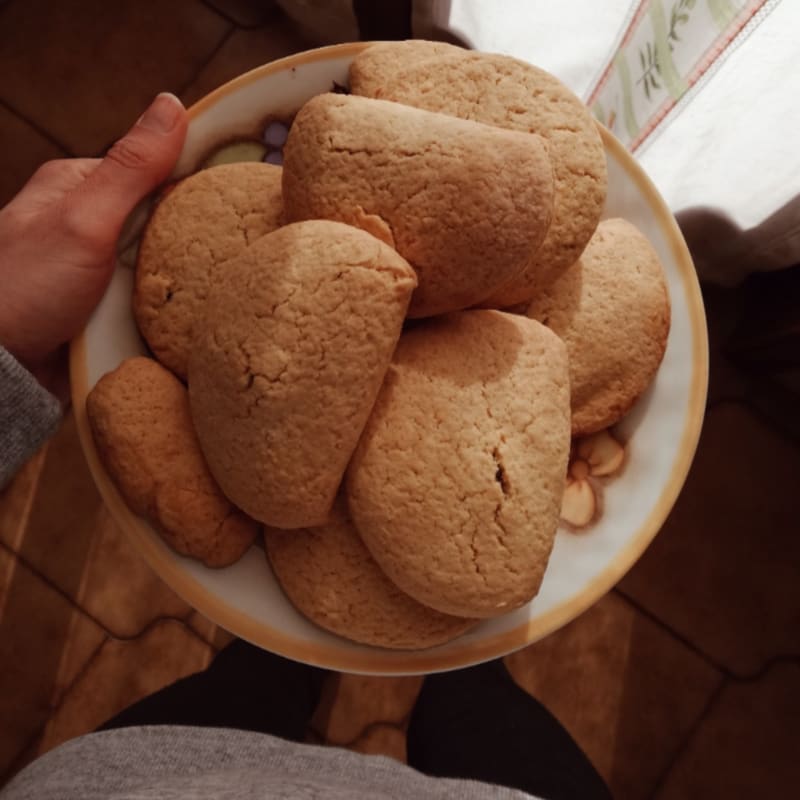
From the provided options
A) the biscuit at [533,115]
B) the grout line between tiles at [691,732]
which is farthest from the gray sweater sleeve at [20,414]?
the grout line between tiles at [691,732]

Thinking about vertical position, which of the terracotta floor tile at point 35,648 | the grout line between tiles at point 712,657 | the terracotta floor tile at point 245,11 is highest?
the terracotta floor tile at point 245,11

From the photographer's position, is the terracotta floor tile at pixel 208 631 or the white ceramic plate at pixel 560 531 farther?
the terracotta floor tile at pixel 208 631

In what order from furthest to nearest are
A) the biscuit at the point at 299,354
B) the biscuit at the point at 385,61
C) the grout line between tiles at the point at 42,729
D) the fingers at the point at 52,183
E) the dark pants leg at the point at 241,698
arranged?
the grout line between tiles at the point at 42,729
the dark pants leg at the point at 241,698
the fingers at the point at 52,183
the biscuit at the point at 385,61
the biscuit at the point at 299,354

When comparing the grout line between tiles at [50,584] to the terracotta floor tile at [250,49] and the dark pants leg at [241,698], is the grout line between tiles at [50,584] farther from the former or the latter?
the terracotta floor tile at [250,49]

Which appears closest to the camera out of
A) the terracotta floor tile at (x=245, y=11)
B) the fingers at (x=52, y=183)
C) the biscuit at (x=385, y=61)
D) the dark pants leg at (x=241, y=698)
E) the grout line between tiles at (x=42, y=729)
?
the biscuit at (x=385, y=61)

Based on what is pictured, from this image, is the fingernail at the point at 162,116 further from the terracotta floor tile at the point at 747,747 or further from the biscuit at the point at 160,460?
the terracotta floor tile at the point at 747,747

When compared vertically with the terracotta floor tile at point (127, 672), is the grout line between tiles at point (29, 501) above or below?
above

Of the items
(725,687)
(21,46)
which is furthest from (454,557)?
(21,46)
